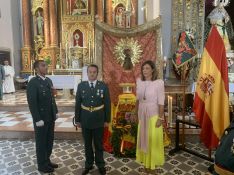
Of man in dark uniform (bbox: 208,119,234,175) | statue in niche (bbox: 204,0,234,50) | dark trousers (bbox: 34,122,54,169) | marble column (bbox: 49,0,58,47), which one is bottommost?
dark trousers (bbox: 34,122,54,169)

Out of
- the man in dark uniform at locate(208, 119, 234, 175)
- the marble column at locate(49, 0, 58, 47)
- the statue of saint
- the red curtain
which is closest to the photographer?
the man in dark uniform at locate(208, 119, 234, 175)

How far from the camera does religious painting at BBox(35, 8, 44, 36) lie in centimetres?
1219

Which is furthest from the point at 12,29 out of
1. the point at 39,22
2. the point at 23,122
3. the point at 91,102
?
the point at 91,102

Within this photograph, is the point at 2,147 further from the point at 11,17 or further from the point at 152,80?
the point at 11,17

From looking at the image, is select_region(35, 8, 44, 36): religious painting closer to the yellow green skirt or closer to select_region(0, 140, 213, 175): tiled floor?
select_region(0, 140, 213, 175): tiled floor

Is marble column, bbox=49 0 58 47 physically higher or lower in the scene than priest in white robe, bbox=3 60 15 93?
higher

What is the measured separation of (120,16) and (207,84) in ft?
30.0

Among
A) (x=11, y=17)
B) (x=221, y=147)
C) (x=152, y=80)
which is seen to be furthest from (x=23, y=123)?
(x=11, y=17)

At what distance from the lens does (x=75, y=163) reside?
3.81 meters

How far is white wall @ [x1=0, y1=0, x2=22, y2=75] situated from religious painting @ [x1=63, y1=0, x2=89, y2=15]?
8.75ft

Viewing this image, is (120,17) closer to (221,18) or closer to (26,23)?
(26,23)

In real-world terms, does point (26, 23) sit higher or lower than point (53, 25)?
higher

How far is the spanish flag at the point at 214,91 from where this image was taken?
10.9 ft

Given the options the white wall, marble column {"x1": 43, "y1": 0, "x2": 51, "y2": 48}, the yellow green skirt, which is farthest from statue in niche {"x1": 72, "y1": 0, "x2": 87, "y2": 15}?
the yellow green skirt
